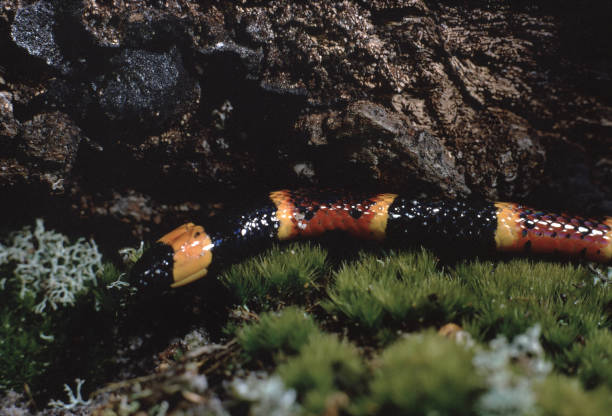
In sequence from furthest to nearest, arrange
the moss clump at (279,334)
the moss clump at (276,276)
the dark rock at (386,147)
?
1. the dark rock at (386,147)
2. the moss clump at (276,276)
3. the moss clump at (279,334)

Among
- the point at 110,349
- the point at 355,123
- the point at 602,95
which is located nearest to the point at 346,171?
the point at 355,123

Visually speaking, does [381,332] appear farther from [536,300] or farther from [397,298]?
[536,300]

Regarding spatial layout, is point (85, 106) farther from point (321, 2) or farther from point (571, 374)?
point (571, 374)

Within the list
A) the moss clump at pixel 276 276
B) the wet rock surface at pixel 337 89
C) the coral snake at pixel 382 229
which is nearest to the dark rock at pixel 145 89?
the wet rock surface at pixel 337 89

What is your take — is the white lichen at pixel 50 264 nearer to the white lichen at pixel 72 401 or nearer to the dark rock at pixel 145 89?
the white lichen at pixel 72 401

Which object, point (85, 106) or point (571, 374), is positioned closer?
point (571, 374)

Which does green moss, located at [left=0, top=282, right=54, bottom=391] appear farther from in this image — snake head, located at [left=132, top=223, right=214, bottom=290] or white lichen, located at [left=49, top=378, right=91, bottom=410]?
snake head, located at [left=132, top=223, right=214, bottom=290]
